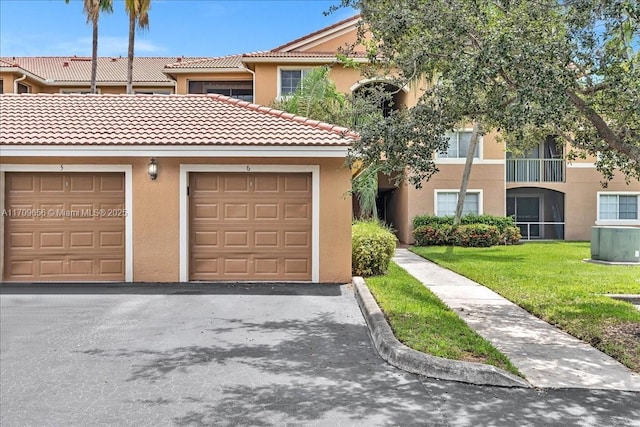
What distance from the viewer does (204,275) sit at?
12.1 metres

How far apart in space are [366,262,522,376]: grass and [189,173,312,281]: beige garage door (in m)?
2.00

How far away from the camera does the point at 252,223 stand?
12.0m

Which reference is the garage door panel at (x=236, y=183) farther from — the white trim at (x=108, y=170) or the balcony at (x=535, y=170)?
the balcony at (x=535, y=170)

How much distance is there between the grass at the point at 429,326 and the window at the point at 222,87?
1876cm

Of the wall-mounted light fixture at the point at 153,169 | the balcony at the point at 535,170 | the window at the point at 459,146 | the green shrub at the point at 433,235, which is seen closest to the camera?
the wall-mounted light fixture at the point at 153,169

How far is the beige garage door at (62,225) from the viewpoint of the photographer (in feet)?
39.2

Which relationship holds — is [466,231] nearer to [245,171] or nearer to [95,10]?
[245,171]

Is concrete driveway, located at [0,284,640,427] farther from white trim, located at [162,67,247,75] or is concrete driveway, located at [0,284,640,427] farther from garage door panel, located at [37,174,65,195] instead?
white trim, located at [162,67,247,75]

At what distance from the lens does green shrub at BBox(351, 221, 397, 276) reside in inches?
487

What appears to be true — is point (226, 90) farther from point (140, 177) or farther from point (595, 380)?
point (595, 380)

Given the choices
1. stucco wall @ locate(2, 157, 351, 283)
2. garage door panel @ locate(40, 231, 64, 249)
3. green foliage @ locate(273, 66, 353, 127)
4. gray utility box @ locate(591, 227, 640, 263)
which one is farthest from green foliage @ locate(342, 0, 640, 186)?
green foliage @ locate(273, 66, 353, 127)

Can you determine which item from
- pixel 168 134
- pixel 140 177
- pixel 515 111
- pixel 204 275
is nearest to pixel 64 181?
pixel 140 177

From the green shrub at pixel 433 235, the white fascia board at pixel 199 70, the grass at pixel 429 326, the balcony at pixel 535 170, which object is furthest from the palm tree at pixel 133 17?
the grass at pixel 429 326

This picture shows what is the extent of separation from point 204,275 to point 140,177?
104 inches
